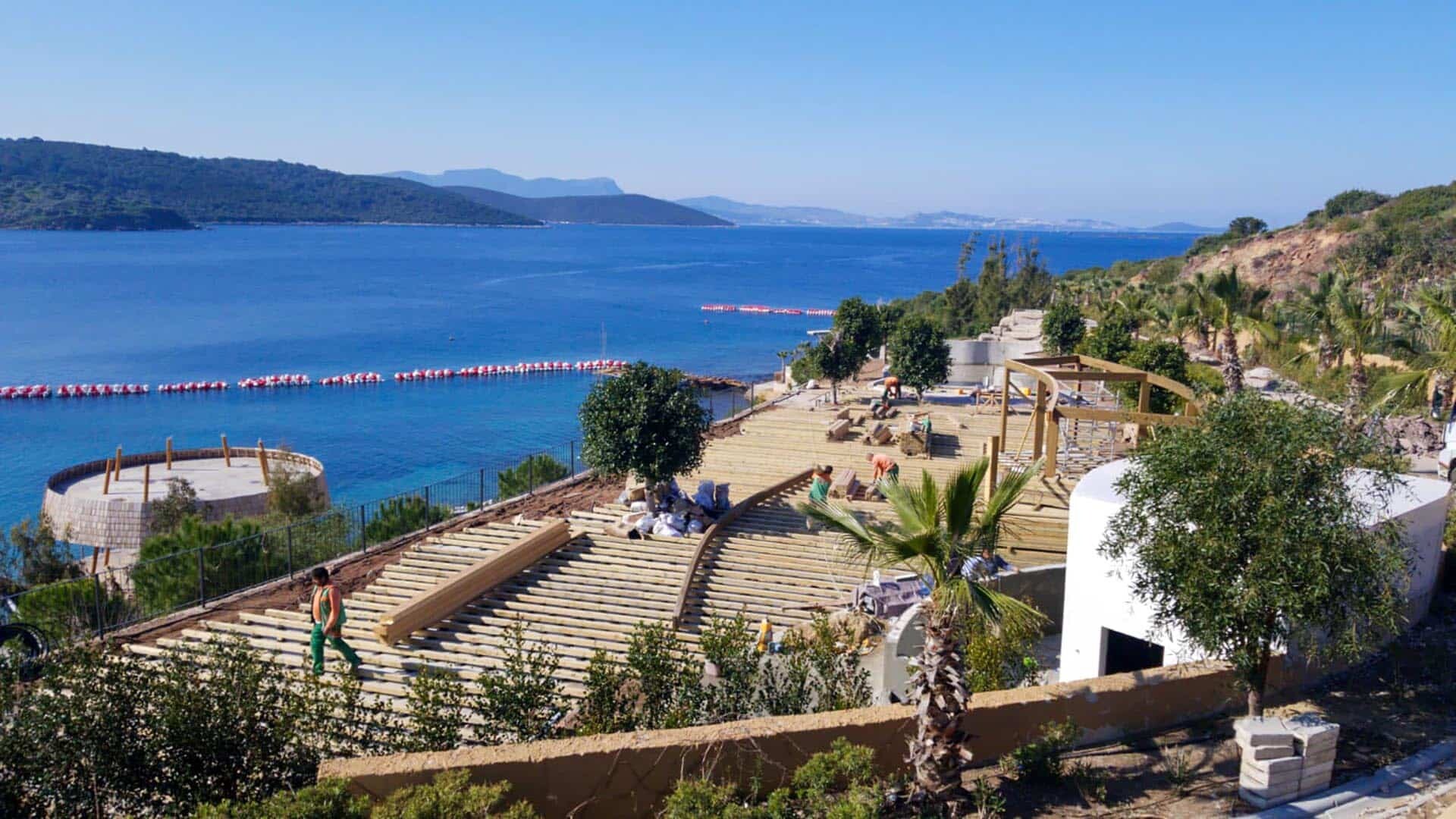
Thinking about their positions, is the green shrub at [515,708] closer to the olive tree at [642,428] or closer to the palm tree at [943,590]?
the palm tree at [943,590]

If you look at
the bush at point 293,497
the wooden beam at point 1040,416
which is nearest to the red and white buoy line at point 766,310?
the bush at point 293,497

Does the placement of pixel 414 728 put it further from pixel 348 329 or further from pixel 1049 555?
pixel 348 329

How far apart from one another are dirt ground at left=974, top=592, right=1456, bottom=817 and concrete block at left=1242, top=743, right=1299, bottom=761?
423mm

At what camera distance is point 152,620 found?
14.0m

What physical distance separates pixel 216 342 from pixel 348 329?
12787mm

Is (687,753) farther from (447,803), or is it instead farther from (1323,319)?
(1323,319)

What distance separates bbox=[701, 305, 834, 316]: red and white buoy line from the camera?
408 ft

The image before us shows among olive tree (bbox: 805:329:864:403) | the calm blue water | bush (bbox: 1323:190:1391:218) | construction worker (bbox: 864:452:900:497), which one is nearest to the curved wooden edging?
construction worker (bbox: 864:452:900:497)

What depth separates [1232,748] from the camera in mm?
9141

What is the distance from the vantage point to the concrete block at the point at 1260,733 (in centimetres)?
793

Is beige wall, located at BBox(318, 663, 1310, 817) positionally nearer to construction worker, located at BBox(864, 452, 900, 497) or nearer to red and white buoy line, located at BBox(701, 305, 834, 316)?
construction worker, located at BBox(864, 452, 900, 497)

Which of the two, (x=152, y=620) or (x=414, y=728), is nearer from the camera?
Result: (x=414, y=728)

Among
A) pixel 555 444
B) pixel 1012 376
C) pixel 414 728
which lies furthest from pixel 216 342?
pixel 414 728

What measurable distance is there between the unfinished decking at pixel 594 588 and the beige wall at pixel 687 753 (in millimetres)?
2170
